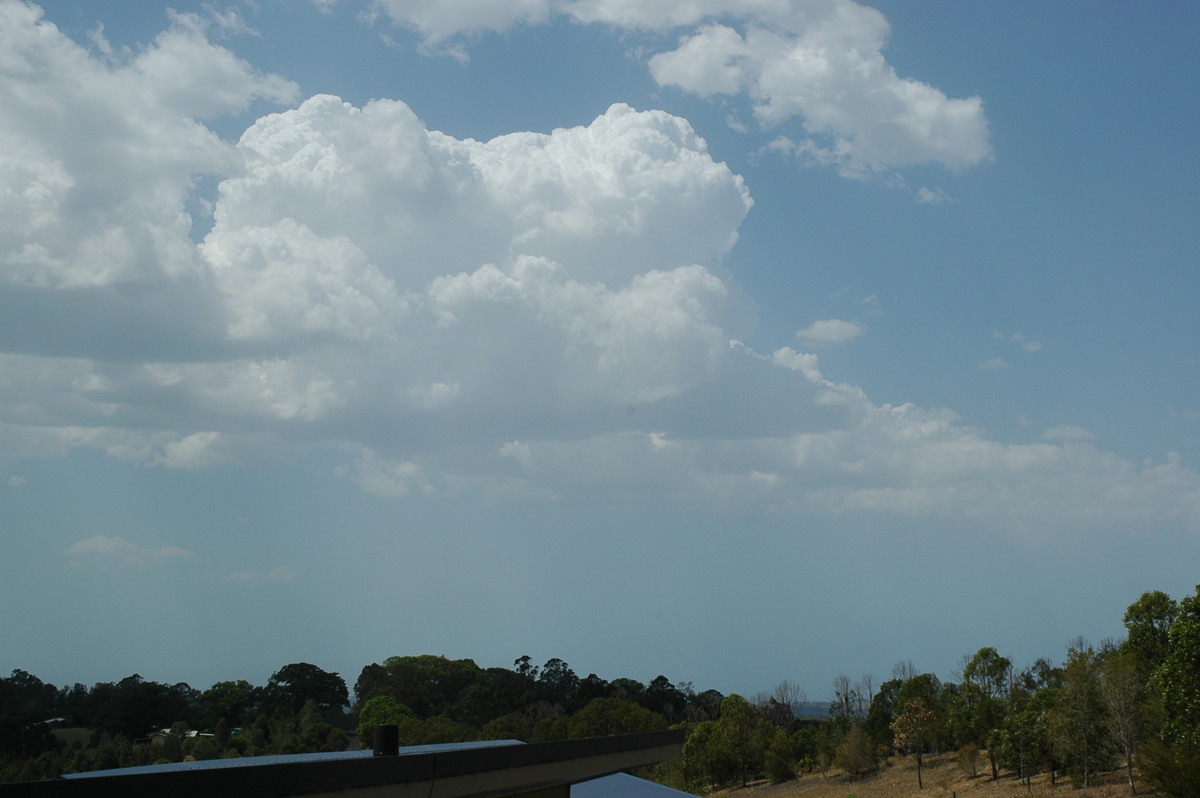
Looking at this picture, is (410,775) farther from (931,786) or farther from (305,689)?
(305,689)

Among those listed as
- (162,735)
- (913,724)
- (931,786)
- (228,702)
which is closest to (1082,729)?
(931,786)

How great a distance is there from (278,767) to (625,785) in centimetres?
1322

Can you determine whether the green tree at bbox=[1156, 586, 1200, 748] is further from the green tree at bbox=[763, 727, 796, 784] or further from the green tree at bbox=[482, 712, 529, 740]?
the green tree at bbox=[482, 712, 529, 740]

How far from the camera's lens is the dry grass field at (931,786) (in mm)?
32750

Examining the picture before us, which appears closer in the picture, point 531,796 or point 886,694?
point 531,796

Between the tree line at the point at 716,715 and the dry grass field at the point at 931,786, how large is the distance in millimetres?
623

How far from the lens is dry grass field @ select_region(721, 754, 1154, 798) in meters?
32.8

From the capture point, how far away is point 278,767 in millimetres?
5082

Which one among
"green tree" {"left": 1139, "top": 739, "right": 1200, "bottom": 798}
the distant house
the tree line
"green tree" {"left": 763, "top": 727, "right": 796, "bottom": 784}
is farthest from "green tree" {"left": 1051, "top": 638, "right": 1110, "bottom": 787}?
the distant house

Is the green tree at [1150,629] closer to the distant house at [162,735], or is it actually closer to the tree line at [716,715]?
the tree line at [716,715]

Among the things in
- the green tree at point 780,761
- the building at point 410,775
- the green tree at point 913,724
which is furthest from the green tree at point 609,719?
the building at point 410,775

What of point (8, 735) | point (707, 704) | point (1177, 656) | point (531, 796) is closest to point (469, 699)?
point (707, 704)

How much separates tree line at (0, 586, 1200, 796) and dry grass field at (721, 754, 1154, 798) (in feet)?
2.04

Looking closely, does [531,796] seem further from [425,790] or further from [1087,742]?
[1087,742]
